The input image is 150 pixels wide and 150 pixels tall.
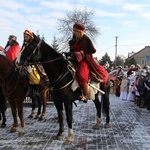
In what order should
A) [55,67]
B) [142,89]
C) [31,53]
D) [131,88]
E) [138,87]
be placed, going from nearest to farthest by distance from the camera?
[31,53] → [55,67] → [142,89] → [138,87] → [131,88]

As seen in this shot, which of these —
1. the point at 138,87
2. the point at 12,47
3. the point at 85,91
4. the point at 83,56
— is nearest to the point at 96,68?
the point at 83,56

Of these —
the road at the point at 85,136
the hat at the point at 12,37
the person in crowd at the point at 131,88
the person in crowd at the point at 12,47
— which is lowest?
the road at the point at 85,136

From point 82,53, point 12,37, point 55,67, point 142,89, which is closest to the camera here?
point 55,67

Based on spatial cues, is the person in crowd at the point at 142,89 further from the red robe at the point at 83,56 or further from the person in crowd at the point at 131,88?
the red robe at the point at 83,56

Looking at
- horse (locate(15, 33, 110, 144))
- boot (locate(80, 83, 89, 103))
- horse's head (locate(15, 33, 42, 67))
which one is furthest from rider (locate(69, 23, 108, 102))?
horse's head (locate(15, 33, 42, 67))

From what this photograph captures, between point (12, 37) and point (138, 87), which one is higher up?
point (12, 37)

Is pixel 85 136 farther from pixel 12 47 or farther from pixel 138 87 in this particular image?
pixel 138 87

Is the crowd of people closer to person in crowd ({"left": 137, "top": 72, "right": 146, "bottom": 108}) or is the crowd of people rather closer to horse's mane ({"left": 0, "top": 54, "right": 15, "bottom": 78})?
person in crowd ({"left": 137, "top": 72, "right": 146, "bottom": 108})

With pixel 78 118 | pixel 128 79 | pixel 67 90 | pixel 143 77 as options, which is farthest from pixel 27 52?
pixel 128 79

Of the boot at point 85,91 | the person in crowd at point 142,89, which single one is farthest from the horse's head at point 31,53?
the person in crowd at point 142,89

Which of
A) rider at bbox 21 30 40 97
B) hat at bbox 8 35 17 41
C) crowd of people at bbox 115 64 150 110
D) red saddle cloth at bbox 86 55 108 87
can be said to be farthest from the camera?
crowd of people at bbox 115 64 150 110

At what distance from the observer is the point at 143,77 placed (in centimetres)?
1275

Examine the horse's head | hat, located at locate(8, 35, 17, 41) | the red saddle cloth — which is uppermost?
hat, located at locate(8, 35, 17, 41)

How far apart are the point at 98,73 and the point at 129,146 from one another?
2052 millimetres
